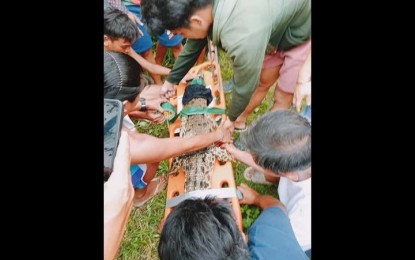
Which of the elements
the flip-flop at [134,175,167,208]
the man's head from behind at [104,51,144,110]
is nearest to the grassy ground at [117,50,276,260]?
the flip-flop at [134,175,167,208]

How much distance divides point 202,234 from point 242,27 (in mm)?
854

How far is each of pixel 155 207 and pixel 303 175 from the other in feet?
2.10

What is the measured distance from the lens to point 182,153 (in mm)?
2619

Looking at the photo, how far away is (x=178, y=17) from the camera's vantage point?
2586 mm

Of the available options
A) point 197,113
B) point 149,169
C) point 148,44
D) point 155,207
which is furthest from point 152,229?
point 148,44

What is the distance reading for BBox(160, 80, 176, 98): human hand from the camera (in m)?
2.71

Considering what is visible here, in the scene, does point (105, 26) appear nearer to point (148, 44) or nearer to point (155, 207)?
point (148, 44)

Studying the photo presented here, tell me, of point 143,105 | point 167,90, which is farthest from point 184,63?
point 143,105

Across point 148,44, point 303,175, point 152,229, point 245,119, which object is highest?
point 148,44

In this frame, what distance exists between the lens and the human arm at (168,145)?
2613 mm

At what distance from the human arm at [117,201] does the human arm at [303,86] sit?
748 millimetres

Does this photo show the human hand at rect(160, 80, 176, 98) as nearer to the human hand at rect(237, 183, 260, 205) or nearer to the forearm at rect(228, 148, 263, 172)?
the forearm at rect(228, 148, 263, 172)

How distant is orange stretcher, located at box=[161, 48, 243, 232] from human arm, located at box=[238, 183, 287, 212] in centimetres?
4

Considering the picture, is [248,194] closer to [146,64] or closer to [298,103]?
[298,103]
